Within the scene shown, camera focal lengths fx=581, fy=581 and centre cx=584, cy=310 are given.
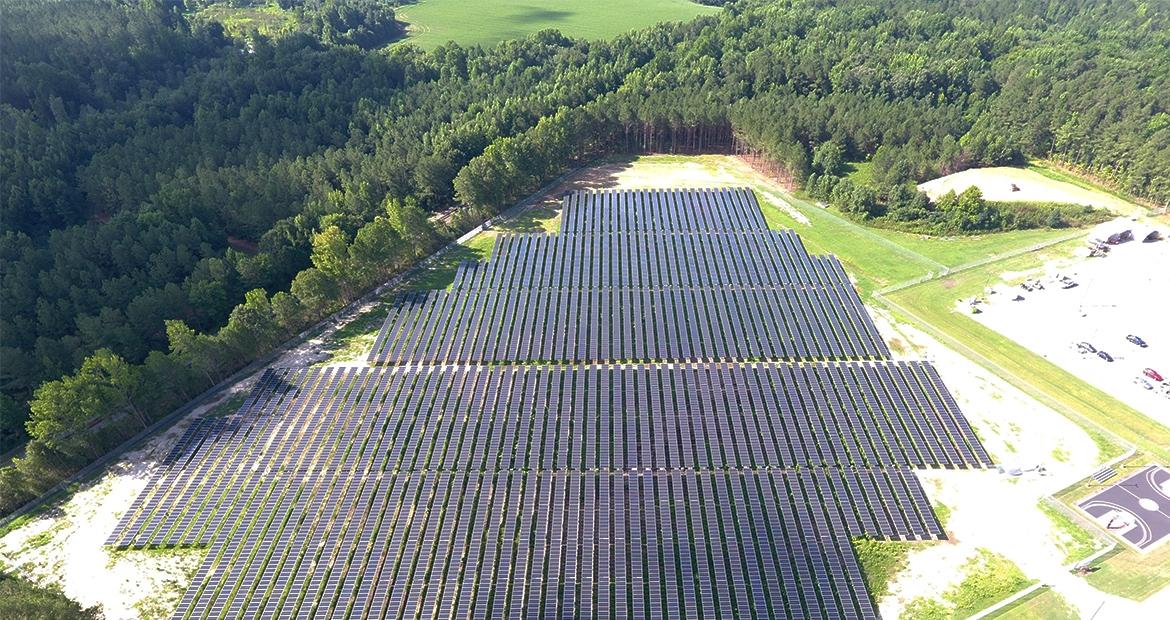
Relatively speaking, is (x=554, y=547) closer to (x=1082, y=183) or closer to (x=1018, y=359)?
(x=1018, y=359)

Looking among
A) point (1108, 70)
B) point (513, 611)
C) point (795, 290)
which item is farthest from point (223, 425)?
point (1108, 70)

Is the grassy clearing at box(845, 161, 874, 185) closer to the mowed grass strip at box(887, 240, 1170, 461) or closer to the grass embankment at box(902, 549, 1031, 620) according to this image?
the mowed grass strip at box(887, 240, 1170, 461)

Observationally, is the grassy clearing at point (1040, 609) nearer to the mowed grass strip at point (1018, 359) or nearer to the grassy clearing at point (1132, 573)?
the grassy clearing at point (1132, 573)

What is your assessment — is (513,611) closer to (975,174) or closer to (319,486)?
(319,486)

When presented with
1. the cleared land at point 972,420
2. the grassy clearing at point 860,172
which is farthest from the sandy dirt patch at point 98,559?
the grassy clearing at point 860,172

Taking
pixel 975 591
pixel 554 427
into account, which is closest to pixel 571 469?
pixel 554 427
